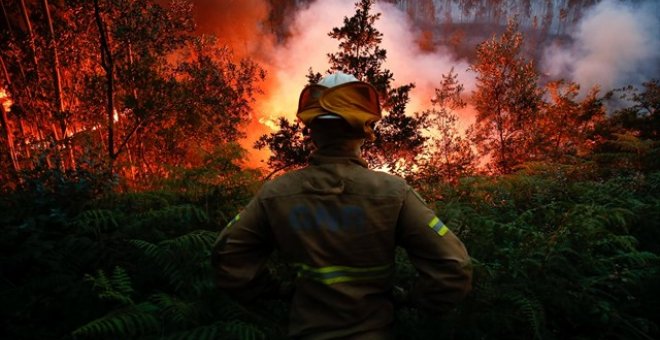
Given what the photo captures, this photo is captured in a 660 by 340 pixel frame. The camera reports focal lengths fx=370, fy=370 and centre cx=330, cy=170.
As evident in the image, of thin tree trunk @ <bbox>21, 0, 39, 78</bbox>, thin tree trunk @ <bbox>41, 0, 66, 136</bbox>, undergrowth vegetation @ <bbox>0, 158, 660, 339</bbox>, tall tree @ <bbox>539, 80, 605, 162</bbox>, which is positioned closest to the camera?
undergrowth vegetation @ <bbox>0, 158, 660, 339</bbox>

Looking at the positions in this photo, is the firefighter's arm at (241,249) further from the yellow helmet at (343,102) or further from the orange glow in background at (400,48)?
the orange glow in background at (400,48)

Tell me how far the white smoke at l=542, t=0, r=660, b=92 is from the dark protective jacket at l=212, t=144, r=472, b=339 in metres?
119

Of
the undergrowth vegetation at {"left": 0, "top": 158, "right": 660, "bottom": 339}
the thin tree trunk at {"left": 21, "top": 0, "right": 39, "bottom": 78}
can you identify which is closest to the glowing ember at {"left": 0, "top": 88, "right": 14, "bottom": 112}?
the thin tree trunk at {"left": 21, "top": 0, "right": 39, "bottom": 78}

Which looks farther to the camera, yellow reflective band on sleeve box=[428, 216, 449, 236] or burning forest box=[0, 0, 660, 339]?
burning forest box=[0, 0, 660, 339]

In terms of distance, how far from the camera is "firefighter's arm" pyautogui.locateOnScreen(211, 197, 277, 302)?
1849 mm

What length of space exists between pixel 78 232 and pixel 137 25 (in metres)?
11.0

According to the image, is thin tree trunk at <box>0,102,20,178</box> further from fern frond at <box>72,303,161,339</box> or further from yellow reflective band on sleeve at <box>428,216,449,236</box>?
yellow reflective band on sleeve at <box>428,216,449,236</box>

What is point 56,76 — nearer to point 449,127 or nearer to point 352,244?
point 352,244

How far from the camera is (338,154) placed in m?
1.81

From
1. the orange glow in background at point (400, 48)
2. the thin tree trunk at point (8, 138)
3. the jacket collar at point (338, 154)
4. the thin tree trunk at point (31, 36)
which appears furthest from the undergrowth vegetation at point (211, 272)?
the orange glow in background at point (400, 48)

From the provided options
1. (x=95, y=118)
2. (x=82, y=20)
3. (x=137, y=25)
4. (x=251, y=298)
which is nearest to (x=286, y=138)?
(x=137, y=25)

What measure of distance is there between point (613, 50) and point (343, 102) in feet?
459

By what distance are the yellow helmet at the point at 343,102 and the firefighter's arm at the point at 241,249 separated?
54 cm

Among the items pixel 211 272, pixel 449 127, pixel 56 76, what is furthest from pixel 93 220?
pixel 449 127
